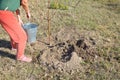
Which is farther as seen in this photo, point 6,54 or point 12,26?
point 6,54

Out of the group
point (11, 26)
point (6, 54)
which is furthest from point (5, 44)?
point (11, 26)

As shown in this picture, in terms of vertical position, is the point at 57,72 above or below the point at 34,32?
below

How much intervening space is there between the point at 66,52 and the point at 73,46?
18 cm

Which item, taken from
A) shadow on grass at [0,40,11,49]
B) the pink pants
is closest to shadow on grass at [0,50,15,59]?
shadow on grass at [0,40,11,49]

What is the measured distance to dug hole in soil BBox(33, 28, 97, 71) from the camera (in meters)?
5.21

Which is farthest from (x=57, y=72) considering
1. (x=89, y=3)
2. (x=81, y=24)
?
(x=89, y=3)

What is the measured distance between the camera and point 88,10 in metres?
7.60

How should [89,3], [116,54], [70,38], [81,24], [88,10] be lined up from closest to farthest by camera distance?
[116,54] → [70,38] → [81,24] → [88,10] → [89,3]

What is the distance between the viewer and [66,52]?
5613 millimetres

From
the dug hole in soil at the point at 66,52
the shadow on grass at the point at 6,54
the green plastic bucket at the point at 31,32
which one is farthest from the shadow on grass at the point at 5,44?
→ the dug hole in soil at the point at 66,52

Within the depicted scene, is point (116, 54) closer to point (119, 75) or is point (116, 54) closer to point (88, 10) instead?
point (119, 75)

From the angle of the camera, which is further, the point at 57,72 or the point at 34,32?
the point at 34,32

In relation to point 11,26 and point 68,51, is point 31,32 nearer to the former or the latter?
point 68,51

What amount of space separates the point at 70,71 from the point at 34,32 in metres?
1.20
